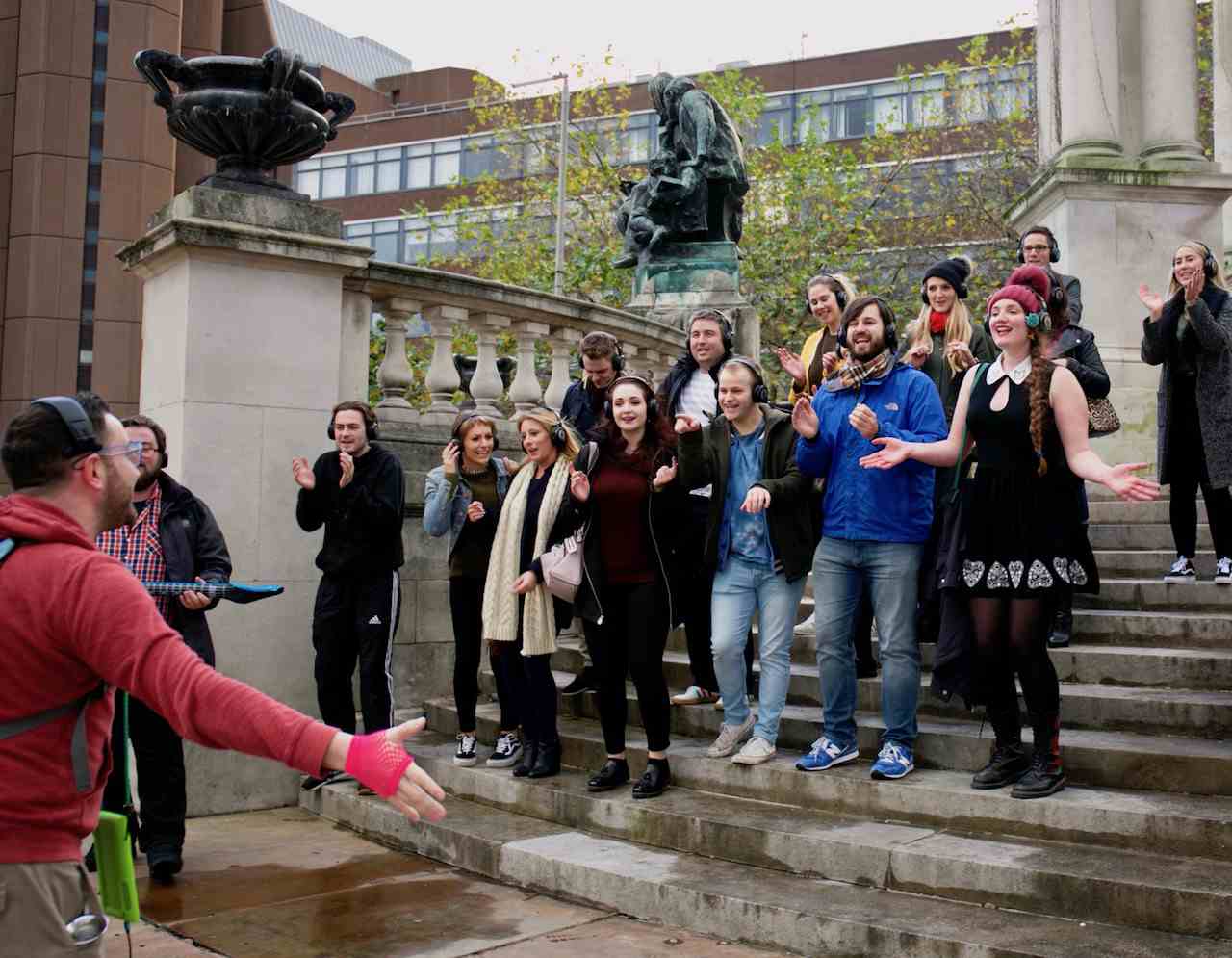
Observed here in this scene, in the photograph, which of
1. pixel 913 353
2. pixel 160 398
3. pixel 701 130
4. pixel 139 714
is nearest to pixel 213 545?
pixel 139 714

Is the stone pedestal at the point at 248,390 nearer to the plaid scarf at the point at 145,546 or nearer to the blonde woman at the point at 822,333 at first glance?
the plaid scarf at the point at 145,546

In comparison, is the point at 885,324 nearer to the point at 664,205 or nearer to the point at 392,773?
the point at 392,773

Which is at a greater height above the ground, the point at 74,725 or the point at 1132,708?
the point at 74,725

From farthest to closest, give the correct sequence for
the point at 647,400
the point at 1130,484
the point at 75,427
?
the point at 647,400 < the point at 1130,484 < the point at 75,427

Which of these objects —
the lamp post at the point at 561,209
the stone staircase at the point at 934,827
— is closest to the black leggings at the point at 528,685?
the stone staircase at the point at 934,827

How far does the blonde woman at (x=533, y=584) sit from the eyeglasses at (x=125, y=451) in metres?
3.77

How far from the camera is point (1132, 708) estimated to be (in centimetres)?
577

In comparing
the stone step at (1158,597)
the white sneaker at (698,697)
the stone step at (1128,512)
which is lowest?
the white sneaker at (698,697)

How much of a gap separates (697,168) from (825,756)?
876cm

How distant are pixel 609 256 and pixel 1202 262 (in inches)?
867

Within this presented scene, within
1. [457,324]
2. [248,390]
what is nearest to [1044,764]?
[248,390]

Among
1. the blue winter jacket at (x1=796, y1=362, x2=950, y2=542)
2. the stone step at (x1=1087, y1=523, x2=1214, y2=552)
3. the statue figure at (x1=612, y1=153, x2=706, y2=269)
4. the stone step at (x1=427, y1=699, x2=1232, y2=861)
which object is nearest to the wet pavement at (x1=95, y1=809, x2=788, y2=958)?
the stone step at (x1=427, y1=699, x2=1232, y2=861)

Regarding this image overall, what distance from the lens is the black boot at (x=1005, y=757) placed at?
5309mm

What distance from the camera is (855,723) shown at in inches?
241
